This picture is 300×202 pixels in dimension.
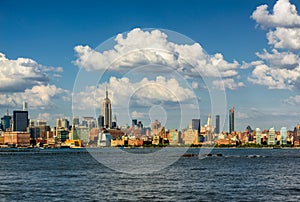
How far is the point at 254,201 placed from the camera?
208 feet

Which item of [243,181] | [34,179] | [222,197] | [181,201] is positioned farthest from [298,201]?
[34,179]

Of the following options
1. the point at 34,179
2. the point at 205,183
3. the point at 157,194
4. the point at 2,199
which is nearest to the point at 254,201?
the point at 157,194

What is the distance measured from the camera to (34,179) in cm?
9388

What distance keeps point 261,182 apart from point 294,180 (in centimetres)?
734

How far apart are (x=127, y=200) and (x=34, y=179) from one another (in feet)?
115

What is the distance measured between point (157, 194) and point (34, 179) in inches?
1282

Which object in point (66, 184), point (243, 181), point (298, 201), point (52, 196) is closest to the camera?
point (298, 201)

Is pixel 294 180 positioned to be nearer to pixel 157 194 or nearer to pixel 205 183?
pixel 205 183

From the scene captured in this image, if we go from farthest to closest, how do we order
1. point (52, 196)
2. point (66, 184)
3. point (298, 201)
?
point (66, 184)
point (52, 196)
point (298, 201)

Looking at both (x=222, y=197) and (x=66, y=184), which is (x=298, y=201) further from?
(x=66, y=184)

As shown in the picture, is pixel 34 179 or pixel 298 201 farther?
pixel 34 179

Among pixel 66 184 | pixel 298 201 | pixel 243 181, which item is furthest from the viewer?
pixel 243 181

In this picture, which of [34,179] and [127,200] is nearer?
[127,200]

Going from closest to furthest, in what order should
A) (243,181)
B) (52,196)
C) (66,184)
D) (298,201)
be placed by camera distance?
(298,201) → (52,196) → (66,184) → (243,181)
